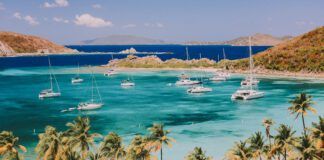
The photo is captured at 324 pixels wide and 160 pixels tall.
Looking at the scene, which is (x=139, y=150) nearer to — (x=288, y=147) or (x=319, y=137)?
(x=288, y=147)

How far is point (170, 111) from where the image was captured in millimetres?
111875

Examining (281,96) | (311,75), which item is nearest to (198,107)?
(281,96)

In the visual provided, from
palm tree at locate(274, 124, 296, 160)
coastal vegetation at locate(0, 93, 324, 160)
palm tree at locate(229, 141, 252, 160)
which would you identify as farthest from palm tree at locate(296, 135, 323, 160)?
palm tree at locate(229, 141, 252, 160)

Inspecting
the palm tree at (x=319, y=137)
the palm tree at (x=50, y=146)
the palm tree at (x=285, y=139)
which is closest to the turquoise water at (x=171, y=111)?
the palm tree at (x=285, y=139)

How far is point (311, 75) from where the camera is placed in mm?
180750

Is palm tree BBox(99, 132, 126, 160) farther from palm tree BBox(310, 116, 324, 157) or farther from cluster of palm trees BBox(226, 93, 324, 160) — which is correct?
palm tree BBox(310, 116, 324, 157)

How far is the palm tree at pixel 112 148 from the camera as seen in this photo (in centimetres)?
5066

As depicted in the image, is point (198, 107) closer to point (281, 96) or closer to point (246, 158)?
point (281, 96)

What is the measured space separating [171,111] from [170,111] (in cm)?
29

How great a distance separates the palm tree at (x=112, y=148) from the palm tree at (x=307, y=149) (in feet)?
72.5

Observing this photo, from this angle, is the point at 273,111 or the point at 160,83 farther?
the point at 160,83

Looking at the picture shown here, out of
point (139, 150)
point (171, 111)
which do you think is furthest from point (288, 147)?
point (171, 111)

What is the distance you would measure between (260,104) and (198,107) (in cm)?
1894

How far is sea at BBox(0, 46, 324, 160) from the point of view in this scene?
84500 millimetres
